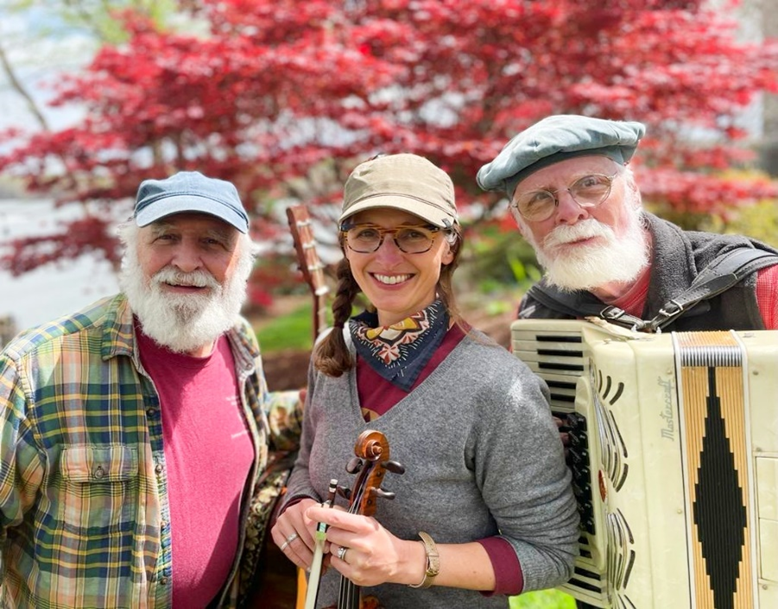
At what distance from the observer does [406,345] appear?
1863 millimetres

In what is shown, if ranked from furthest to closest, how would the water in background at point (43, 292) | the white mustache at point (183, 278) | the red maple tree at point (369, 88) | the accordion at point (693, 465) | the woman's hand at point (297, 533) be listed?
the water in background at point (43, 292), the red maple tree at point (369, 88), the white mustache at point (183, 278), the woman's hand at point (297, 533), the accordion at point (693, 465)

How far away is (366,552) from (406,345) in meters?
0.54

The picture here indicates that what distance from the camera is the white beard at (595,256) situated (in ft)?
6.69

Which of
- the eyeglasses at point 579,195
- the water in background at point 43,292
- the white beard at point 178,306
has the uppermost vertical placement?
the water in background at point 43,292

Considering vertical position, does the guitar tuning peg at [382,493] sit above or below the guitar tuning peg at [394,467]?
below

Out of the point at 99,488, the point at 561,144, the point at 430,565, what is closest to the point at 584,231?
the point at 561,144

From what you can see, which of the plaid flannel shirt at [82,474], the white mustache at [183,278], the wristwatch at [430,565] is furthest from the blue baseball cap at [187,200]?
the wristwatch at [430,565]

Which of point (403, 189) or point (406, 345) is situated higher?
point (403, 189)

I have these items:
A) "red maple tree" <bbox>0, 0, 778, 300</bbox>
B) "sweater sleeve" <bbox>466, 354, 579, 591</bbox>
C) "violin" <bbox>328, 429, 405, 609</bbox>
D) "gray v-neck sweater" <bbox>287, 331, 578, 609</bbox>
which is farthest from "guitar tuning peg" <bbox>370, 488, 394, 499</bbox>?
"red maple tree" <bbox>0, 0, 778, 300</bbox>

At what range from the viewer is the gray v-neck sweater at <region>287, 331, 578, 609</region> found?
172 cm

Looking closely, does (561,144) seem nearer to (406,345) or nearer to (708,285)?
(708,285)

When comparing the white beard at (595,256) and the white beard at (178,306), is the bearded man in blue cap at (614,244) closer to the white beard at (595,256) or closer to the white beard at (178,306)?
the white beard at (595,256)

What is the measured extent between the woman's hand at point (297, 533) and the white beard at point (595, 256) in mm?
1000

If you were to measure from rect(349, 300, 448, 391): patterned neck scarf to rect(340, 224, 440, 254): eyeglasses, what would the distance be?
0.18 meters
